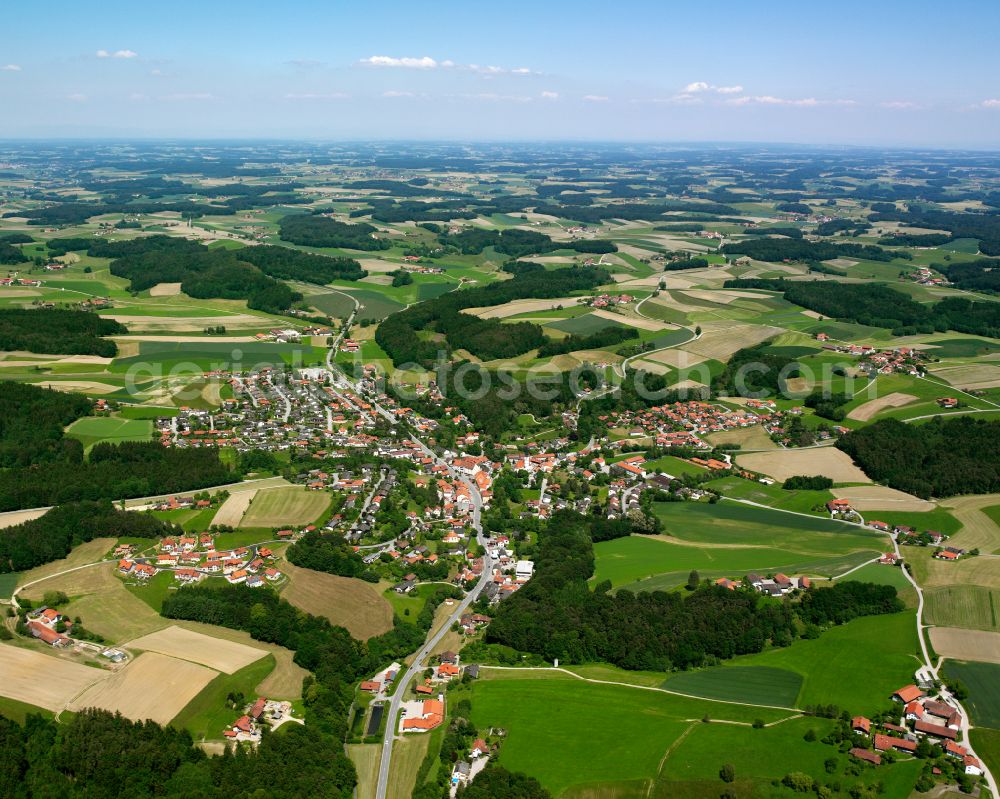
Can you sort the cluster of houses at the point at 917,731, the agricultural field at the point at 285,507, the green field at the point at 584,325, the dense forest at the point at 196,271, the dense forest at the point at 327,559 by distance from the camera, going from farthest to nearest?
the dense forest at the point at 196,271, the green field at the point at 584,325, the agricultural field at the point at 285,507, the dense forest at the point at 327,559, the cluster of houses at the point at 917,731

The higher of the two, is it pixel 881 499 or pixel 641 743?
pixel 881 499

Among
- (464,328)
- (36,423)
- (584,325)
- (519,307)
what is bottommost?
(36,423)

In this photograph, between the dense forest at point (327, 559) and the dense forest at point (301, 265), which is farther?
the dense forest at point (301, 265)

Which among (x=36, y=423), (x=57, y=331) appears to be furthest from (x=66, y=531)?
(x=57, y=331)

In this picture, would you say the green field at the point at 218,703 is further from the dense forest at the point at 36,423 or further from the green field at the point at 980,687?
the green field at the point at 980,687

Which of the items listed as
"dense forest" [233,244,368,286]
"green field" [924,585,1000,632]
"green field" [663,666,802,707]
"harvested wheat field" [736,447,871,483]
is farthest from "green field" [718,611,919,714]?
"dense forest" [233,244,368,286]

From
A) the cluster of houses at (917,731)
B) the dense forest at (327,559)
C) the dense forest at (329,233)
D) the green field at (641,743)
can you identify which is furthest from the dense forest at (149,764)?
the dense forest at (329,233)

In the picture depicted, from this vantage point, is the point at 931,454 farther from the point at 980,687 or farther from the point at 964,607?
the point at 980,687
